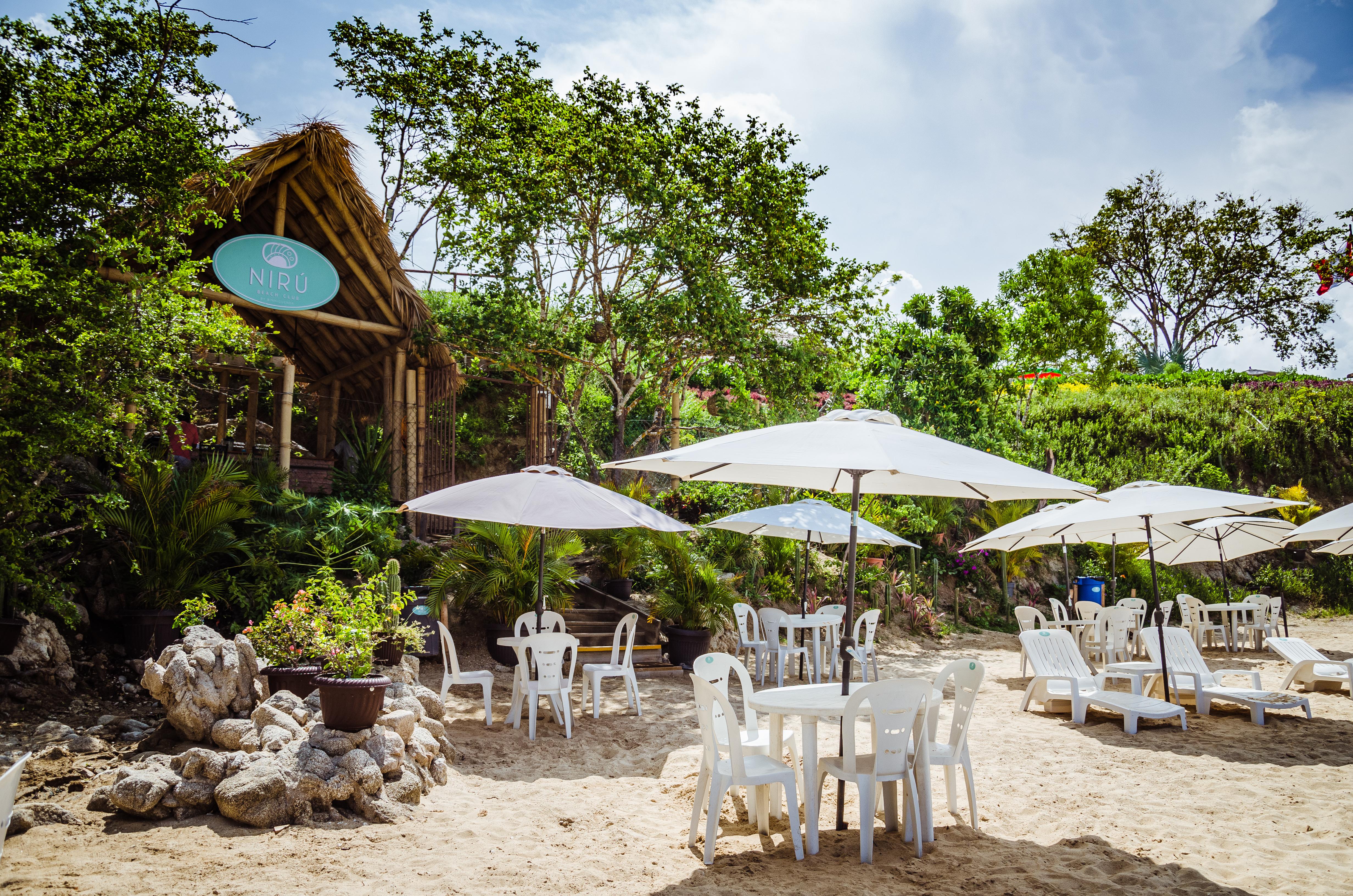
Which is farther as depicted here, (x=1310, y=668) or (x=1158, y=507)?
(x=1310, y=668)

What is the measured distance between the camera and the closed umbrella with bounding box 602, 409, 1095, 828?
13.7 feet

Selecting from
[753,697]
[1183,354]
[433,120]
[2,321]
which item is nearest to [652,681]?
[753,697]

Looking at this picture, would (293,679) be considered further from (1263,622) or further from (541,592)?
(1263,622)

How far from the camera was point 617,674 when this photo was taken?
290 inches

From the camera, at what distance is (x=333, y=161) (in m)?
10.5

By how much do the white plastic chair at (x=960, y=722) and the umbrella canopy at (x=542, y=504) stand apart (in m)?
2.81

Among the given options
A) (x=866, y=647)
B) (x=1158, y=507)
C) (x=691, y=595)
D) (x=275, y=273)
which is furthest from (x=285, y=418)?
(x=1158, y=507)

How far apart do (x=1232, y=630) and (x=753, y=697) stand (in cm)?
1304

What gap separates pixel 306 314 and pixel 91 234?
4287mm

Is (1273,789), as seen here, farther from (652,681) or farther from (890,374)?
(890,374)

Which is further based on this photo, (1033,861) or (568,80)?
(568,80)

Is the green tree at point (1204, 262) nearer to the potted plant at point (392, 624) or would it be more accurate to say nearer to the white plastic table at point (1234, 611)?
the white plastic table at point (1234, 611)

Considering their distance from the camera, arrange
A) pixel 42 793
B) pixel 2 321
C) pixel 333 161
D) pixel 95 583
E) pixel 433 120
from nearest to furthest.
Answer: pixel 42 793 → pixel 2 321 → pixel 95 583 → pixel 333 161 → pixel 433 120

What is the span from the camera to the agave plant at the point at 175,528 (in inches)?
293
